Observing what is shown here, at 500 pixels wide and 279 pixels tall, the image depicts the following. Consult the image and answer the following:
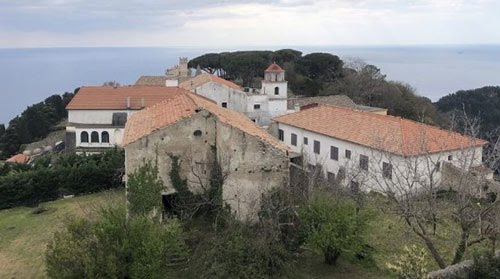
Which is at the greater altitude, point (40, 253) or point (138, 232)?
point (138, 232)

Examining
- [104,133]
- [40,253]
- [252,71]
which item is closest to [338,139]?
[40,253]

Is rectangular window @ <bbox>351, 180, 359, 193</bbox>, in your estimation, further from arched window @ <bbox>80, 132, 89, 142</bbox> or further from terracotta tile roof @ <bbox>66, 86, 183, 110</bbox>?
arched window @ <bbox>80, 132, 89, 142</bbox>

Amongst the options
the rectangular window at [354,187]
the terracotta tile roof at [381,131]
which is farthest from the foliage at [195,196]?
the terracotta tile roof at [381,131]

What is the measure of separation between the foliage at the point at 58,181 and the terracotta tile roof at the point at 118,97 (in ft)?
53.2

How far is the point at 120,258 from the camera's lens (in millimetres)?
15016

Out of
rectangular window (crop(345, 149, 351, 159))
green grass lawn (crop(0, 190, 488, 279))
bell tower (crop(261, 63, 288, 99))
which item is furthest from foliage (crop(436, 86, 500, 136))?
green grass lawn (crop(0, 190, 488, 279))

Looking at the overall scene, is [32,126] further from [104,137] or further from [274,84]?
[274,84]

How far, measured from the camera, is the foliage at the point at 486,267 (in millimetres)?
14000

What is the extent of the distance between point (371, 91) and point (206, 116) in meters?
46.1

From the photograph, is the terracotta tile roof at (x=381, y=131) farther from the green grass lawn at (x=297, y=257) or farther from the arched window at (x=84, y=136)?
the arched window at (x=84, y=136)

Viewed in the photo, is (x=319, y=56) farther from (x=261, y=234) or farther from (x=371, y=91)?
(x=261, y=234)

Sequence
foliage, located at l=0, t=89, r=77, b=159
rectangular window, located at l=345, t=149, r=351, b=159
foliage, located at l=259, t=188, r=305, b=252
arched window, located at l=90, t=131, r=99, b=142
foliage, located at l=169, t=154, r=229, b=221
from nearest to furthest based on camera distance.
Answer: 1. foliage, located at l=259, t=188, r=305, b=252
2. foliage, located at l=169, t=154, r=229, b=221
3. rectangular window, located at l=345, t=149, r=351, b=159
4. arched window, located at l=90, t=131, r=99, b=142
5. foliage, located at l=0, t=89, r=77, b=159

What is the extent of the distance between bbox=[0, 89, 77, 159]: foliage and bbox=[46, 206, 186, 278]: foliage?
54984 mm

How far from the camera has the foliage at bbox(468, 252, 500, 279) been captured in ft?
45.9
